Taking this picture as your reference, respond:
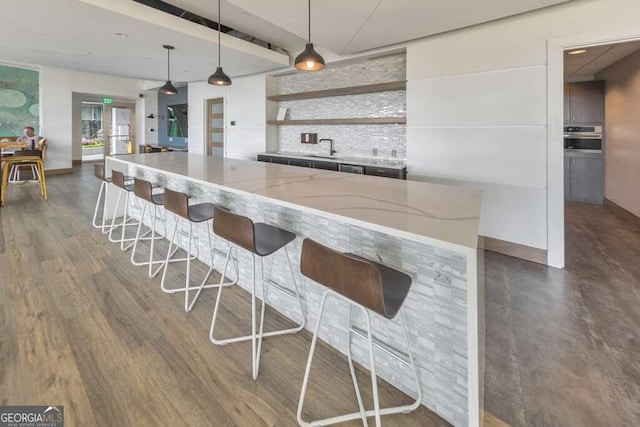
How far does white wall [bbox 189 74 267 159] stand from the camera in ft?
20.5

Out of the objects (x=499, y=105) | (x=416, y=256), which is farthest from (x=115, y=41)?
(x=416, y=256)

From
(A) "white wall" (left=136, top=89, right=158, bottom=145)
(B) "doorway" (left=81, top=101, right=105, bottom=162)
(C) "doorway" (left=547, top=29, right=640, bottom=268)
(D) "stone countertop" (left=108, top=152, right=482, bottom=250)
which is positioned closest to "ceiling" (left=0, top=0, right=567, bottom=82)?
(C) "doorway" (left=547, top=29, right=640, bottom=268)

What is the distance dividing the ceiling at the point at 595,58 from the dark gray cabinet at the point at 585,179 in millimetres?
1465

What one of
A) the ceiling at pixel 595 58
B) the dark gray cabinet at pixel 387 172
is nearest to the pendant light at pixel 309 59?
the dark gray cabinet at pixel 387 172

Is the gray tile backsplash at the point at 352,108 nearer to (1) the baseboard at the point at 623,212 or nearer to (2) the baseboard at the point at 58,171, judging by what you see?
(1) the baseboard at the point at 623,212

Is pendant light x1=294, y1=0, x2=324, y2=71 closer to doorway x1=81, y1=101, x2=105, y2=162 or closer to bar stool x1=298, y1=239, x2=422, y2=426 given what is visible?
bar stool x1=298, y1=239, x2=422, y2=426

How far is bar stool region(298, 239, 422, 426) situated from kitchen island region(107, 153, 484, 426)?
4.0 inches

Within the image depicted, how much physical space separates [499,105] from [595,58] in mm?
2429

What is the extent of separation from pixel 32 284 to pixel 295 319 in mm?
2220

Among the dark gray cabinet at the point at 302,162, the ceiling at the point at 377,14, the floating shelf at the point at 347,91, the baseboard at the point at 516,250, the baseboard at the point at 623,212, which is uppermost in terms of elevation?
the ceiling at the point at 377,14

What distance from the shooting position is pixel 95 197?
19.7 ft

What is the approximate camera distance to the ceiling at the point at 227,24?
3.09 metres

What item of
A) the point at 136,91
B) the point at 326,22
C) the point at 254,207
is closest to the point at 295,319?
the point at 254,207

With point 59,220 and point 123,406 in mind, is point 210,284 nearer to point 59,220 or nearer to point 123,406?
point 123,406
